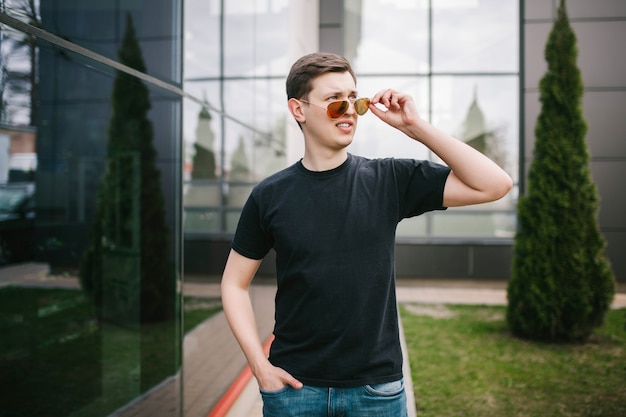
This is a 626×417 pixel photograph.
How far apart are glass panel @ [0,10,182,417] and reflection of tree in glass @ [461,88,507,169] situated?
27.1 ft

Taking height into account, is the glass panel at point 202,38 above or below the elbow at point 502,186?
above

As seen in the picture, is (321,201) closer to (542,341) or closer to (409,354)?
(409,354)

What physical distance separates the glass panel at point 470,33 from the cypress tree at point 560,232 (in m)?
4.86

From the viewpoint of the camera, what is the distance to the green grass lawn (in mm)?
4500

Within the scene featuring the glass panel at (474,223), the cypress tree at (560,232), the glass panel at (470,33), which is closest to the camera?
the cypress tree at (560,232)

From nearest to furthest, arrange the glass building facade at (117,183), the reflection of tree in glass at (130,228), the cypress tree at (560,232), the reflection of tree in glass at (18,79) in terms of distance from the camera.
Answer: the reflection of tree in glass at (18,79)
the glass building facade at (117,183)
the reflection of tree in glass at (130,228)
the cypress tree at (560,232)

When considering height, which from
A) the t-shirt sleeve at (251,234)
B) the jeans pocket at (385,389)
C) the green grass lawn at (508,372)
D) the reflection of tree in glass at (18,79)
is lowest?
the green grass lawn at (508,372)

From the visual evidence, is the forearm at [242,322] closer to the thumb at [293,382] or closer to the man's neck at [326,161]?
the thumb at [293,382]

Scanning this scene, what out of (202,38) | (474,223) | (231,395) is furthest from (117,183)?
(474,223)

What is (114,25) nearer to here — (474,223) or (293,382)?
(293,382)

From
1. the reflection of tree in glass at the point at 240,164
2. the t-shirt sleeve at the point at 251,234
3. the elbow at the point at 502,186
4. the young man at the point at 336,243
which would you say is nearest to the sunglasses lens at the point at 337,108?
the young man at the point at 336,243

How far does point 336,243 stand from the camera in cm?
166

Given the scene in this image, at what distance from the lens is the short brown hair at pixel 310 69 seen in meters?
1.78

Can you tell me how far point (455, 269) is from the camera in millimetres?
10703
